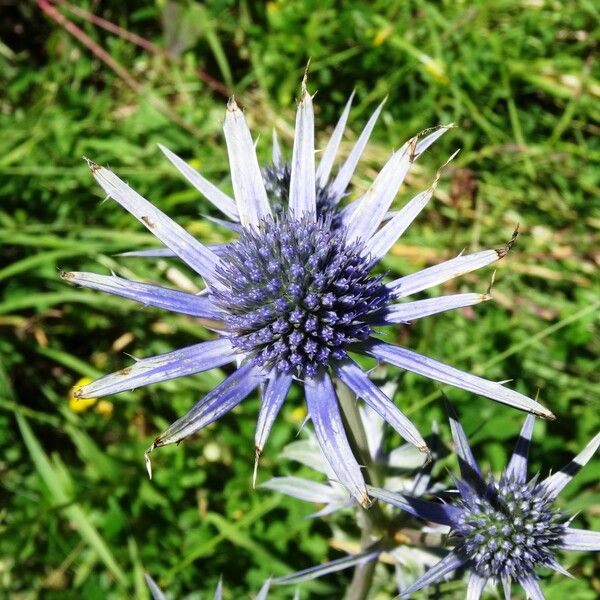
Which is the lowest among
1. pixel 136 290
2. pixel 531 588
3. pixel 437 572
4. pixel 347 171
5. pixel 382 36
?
pixel 531 588

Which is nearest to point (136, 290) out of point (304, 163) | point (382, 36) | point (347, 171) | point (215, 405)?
point (215, 405)

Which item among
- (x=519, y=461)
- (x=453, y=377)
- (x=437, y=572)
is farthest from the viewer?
(x=519, y=461)

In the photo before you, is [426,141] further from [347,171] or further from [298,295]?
[298,295]

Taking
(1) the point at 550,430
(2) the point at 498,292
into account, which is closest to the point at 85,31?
(2) the point at 498,292

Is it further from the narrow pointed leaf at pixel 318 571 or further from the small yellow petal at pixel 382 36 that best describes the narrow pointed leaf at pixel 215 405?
the small yellow petal at pixel 382 36

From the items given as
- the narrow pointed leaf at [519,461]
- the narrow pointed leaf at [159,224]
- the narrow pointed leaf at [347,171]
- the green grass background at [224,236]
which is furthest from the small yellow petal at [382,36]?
the narrow pointed leaf at [519,461]

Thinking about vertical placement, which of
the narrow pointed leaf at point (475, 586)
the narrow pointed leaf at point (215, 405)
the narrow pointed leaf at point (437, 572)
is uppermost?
the narrow pointed leaf at point (215, 405)

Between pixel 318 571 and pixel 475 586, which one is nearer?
pixel 475 586
